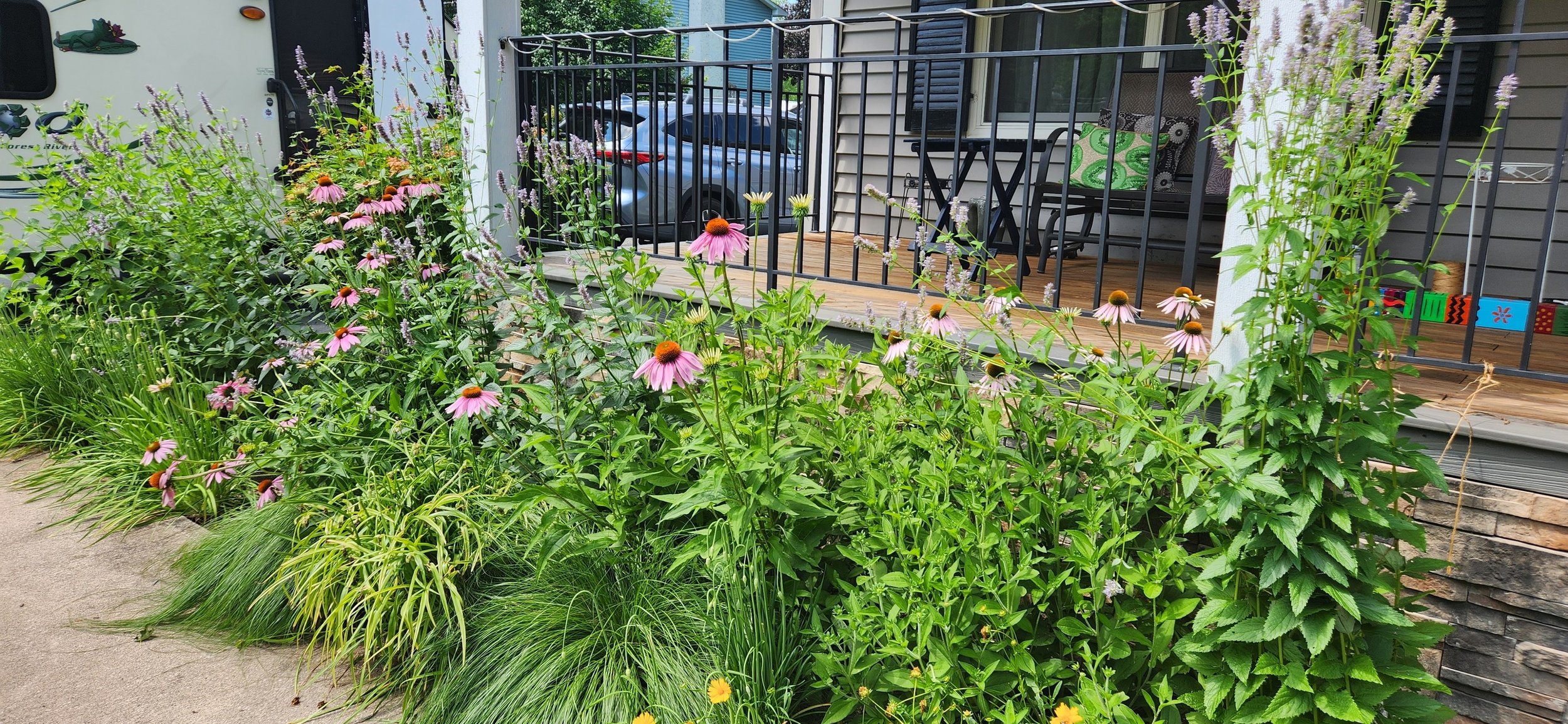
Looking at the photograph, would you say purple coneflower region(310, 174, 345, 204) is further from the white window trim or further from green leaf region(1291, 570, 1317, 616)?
the white window trim

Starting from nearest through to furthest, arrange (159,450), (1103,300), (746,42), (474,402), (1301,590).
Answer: (1301,590)
(474,402)
(159,450)
(1103,300)
(746,42)

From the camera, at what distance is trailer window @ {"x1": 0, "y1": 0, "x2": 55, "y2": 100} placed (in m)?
5.01

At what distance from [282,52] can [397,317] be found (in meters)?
3.88

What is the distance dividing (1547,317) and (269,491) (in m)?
4.55

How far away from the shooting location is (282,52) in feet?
19.7

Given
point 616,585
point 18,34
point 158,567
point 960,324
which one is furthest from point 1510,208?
point 18,34

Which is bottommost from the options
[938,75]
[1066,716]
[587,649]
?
[587,649]

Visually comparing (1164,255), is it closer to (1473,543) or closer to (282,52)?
(1473,543)

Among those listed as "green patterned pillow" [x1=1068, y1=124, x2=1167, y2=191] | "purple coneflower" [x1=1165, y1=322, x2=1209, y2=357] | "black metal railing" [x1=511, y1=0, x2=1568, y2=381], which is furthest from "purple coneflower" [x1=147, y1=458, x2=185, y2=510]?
"green patterned pillow" [x1=1068, y1=124, x2=1167, y2=191]

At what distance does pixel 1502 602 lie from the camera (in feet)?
6.45

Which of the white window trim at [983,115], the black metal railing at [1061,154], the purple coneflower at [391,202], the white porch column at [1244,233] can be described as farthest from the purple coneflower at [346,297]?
the white window trim at [983,115]

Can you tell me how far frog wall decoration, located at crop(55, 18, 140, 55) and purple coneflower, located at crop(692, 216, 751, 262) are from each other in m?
5.18

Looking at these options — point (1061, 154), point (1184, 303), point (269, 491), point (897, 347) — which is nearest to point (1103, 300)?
point (1184, 303)

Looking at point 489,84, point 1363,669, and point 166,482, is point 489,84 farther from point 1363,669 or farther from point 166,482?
point 1363,669
